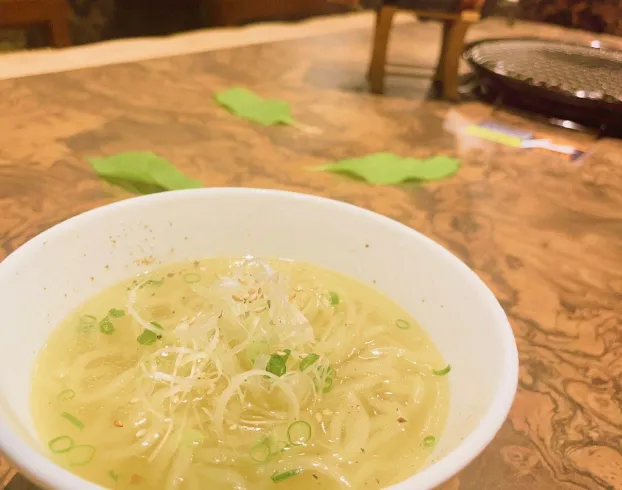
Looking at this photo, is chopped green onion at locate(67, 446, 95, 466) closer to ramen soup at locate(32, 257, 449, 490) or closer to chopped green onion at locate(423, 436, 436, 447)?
ramen soup at locate(32, 257, 449, 490)

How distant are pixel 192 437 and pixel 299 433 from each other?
0.15m

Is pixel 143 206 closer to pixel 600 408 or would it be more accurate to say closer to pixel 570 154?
pixel 600 408

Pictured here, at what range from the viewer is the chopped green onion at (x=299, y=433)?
824 millimetres

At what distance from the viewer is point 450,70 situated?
104 inches

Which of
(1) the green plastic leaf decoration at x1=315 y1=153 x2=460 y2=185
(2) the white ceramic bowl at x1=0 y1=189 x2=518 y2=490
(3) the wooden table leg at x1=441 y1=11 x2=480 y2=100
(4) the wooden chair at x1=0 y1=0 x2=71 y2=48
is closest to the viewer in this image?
(2) the white ceramic bowl at x1=0 y1=189 x2=518 y2=490

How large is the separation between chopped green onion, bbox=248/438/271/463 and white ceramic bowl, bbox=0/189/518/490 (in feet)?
0.71

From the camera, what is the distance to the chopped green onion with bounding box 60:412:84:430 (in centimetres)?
81

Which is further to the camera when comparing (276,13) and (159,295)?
(276,13)

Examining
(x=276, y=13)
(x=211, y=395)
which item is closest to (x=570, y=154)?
(x=211, y=395)

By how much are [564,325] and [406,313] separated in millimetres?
531

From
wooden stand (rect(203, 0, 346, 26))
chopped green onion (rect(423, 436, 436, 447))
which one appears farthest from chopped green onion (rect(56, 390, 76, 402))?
wooden stand (rect(203, 0, 346, 26))

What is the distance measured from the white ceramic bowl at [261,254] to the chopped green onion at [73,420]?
59 mm

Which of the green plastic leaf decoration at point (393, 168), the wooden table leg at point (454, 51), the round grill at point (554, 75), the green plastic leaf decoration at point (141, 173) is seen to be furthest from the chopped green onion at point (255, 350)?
the wooden table leg at point (454, 51)

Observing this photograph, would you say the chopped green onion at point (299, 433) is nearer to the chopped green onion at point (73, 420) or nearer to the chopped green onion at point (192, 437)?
the chopped green onion at point (192, 437)
